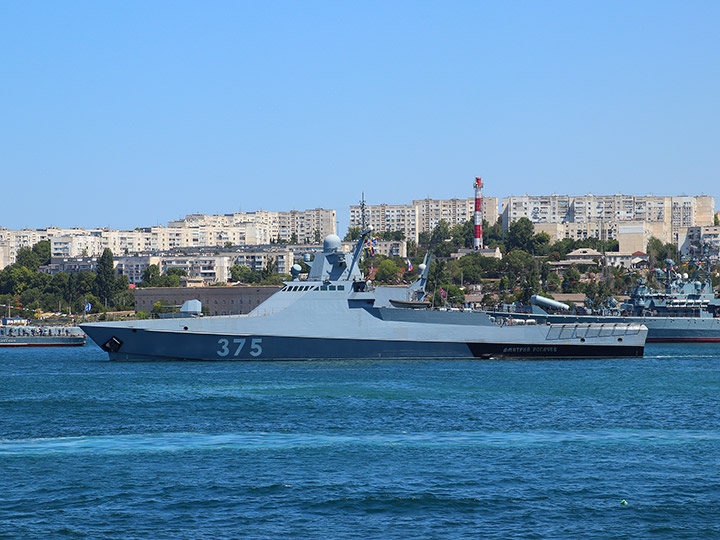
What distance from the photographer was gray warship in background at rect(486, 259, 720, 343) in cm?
6094

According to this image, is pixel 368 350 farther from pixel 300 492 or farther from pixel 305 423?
pixel 300 492

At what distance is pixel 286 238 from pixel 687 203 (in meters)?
75.5

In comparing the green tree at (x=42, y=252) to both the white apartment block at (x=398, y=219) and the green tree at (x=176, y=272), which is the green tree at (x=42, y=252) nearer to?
the green tree at (x=176, y=272)

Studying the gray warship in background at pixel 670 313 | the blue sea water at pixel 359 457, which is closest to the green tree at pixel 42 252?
the gray warship in background at pixel 670 313

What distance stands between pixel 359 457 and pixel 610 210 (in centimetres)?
16136

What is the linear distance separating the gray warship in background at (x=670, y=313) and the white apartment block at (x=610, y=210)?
100m

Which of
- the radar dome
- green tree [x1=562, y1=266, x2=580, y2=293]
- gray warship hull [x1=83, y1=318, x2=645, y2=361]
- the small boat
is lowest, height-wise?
the small boat

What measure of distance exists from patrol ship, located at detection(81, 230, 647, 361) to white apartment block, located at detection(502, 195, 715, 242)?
126 metres

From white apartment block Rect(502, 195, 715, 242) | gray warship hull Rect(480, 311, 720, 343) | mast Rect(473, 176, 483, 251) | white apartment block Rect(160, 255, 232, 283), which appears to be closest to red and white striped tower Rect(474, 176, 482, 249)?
mast Rect(473, 176, 483, 251)

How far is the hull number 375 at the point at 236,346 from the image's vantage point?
3956 centimetres

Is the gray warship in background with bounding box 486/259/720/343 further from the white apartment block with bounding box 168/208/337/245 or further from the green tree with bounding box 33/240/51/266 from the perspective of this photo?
the white apartment block with bounding box 168/208/337/245

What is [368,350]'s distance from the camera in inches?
1580

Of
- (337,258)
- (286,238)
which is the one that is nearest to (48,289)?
(286,238)

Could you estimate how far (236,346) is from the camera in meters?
39.6
